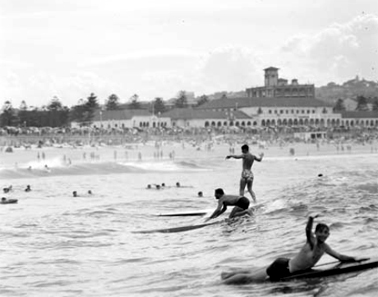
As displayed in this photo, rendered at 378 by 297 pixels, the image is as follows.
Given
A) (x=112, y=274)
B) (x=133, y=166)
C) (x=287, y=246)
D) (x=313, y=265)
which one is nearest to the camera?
(x=313, y=265)

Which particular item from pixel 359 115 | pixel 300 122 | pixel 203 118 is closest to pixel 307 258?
pixel 203 118

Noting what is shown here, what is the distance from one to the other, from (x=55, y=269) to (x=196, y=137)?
276 ft

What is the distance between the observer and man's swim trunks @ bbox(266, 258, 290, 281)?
1117 cm

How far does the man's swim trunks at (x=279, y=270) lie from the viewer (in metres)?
11.2

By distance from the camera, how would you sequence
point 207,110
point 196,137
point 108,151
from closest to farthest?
point 108,151 → point 196,137 → point 207,110

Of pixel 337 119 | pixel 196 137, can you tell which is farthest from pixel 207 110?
pixel 196 137

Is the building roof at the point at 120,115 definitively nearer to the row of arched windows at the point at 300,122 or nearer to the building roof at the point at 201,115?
the building roof at the point at 201,115

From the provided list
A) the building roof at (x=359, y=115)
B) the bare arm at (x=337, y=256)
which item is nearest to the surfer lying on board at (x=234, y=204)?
the bare arm at (x=337, y=256)

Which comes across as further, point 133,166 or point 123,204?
point 133,166

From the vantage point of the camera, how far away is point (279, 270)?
11.2 meters

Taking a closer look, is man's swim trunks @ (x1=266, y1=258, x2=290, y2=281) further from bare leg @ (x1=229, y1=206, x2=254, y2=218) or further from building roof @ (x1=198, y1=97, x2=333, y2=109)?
building roof @ (x1=198, y1=97, x2=333, y2=109)

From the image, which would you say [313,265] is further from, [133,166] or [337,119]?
[337,119]

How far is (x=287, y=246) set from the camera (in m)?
14.7

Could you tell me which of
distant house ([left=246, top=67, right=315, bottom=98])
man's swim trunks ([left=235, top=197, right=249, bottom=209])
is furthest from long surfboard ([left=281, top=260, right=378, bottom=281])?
distant house ([left=246, top=67, right=315, bottom=98])
